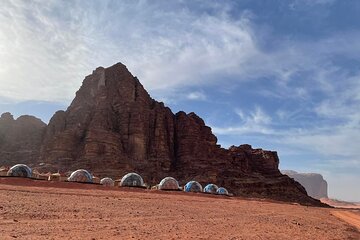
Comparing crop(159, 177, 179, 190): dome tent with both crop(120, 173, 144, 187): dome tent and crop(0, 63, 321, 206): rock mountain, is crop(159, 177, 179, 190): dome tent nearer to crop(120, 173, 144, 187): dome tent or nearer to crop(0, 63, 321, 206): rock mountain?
crop(120, 173, 144, 187): dome tent

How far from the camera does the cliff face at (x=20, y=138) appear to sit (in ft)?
373

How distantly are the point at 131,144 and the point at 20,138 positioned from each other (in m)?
43.9

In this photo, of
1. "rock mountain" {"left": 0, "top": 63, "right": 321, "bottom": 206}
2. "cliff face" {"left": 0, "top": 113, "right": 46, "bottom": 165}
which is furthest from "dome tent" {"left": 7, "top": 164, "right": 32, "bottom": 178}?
"cliff face" {"left": 0, "top": 113, "right": 46, "bottom": 165}

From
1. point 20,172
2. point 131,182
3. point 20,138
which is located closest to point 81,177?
point 131,182

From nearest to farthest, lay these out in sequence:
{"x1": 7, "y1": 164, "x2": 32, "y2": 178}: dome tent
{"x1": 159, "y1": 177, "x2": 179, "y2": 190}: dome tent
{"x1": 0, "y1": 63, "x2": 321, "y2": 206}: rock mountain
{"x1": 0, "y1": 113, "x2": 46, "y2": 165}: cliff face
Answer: {"x1": 7, "y1": 164, "x2": 32, "y2": 178}: dome tent
{"x1": 159, "y1": 177, "x2": 179, "y2": 190}: dome tent
{"x1": 0, "y1": 63, "x2": 321, "y2": 206}: rock mountain
{"x1": 0, "y1": 113, "x2": 46, "y2": 165}: cliff face

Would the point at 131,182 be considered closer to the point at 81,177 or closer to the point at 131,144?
the point at 81,177

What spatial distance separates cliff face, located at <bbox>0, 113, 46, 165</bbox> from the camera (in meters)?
114

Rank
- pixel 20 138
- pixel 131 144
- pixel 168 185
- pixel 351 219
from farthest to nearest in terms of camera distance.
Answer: pixel 20 138 → pixel 131 144 → pixel 168 185 → pixel 351 219

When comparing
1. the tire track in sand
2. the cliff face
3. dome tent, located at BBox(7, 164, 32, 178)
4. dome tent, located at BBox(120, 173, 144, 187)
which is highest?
the cliff face

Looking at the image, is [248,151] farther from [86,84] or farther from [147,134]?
[86,84]

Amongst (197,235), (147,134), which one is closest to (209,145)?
(147,134)

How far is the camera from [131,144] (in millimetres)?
114062

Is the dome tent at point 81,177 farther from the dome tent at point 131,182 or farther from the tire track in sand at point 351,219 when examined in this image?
the tire track in sand at point 351,219

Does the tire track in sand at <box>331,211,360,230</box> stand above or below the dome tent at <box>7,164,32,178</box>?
below
